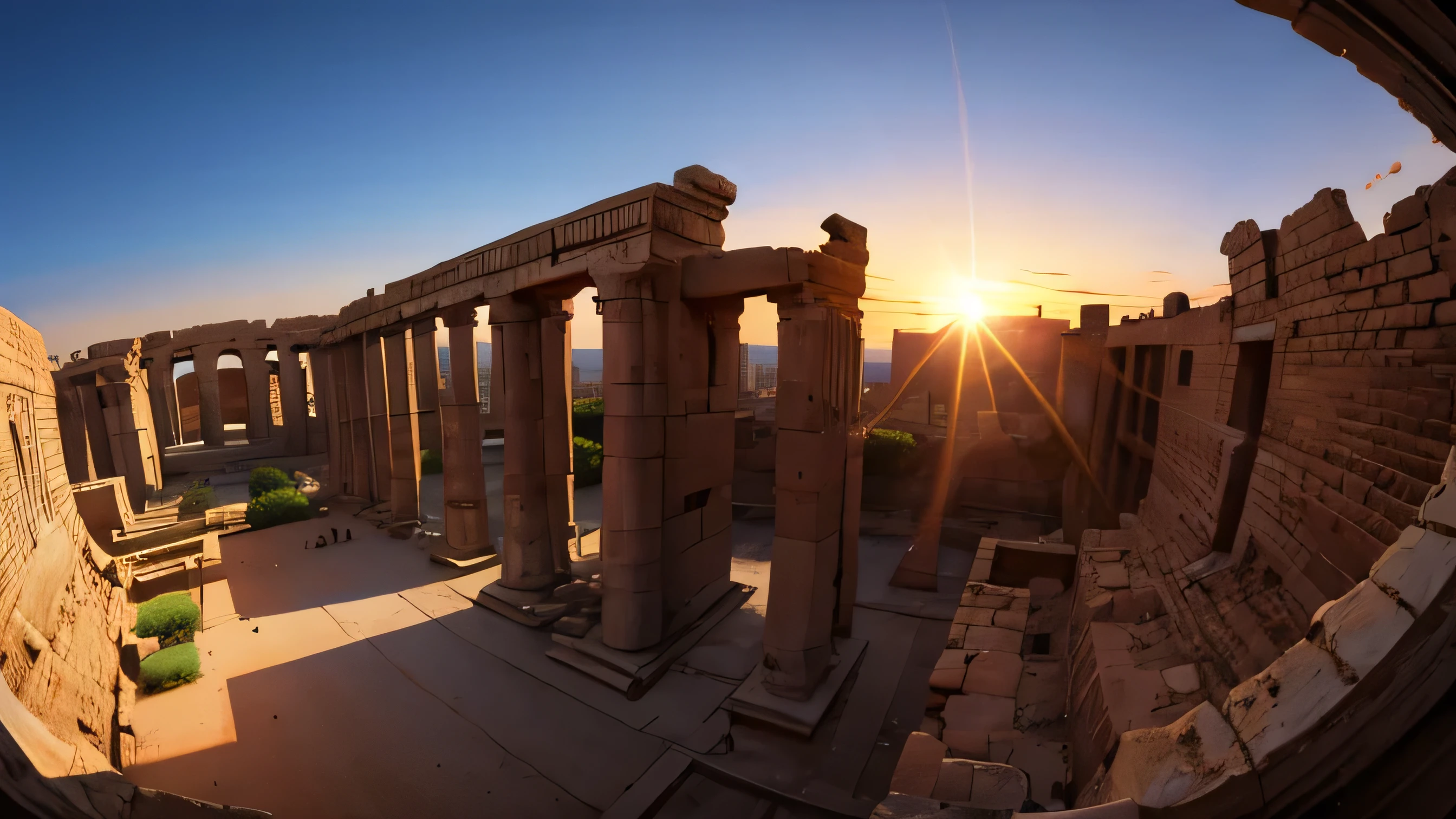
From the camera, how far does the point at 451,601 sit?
33.7 ft

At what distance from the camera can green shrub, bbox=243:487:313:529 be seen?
47.0 feet

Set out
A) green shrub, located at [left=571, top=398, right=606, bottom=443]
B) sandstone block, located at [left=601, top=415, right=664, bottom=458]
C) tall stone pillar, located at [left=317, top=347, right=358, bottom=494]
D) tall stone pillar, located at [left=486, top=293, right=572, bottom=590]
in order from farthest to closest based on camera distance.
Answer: green shrub, located at [left=571, top=398, right=606, bottom=443] → tall stone pillar, located at [left=317, top=347, right=358, bottom=494] → tall stone pillar, located at [left=486, top=293, right=572, bottom=590] → sandstone block, located at [left=601, top=415, right=664, bottom=458]

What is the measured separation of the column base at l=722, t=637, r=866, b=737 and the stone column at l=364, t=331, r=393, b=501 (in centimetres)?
1175

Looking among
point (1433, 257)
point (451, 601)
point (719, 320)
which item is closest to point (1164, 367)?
point (1433, 257)

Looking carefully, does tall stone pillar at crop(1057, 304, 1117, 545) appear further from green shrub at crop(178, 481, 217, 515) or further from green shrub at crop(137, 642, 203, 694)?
green shrub at crop(178, 481, 217, 515)

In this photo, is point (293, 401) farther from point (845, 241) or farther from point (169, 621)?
point (845, 241)

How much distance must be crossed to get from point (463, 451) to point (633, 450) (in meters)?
5.82

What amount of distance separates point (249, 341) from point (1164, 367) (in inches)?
1192

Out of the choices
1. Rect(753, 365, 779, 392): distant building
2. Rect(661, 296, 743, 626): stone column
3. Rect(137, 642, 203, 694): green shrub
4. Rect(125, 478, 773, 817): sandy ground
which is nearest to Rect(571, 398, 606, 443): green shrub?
Rect(125, 478, 773, 817): sandy ground

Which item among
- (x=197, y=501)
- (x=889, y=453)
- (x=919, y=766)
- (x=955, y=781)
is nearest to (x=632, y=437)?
(x=919, y=766)

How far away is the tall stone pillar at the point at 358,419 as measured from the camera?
16172 mm

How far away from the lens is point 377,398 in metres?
15.4

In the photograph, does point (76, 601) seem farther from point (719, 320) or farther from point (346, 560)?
point (719, 320)

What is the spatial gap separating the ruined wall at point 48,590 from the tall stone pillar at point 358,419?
6.87 meters
